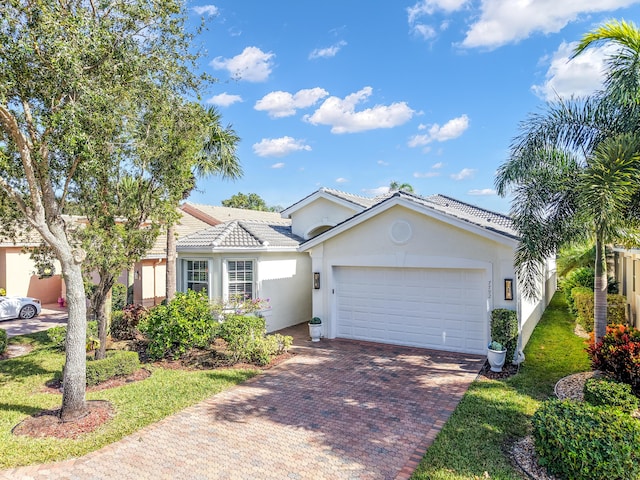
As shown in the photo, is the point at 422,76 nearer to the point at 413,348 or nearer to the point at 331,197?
the point at 331,197

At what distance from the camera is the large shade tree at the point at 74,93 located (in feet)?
22.8

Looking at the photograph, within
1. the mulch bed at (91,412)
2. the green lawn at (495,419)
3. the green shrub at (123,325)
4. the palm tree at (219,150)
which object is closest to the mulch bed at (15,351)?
the green shrub at (123,325)

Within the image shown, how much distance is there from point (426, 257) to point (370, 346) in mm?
3684

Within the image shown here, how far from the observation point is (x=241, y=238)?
1600 cm

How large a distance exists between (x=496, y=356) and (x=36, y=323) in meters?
20.2

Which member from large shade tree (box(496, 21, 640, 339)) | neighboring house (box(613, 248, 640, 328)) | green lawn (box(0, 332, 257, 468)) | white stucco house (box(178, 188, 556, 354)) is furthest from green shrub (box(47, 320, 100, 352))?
neighboring house (box(613, 248, 640, 328))

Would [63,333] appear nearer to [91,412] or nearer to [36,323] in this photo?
[91,412]

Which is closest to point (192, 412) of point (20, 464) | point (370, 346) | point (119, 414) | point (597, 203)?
point (119, 414)

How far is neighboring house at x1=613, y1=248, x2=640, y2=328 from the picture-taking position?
1295 cm

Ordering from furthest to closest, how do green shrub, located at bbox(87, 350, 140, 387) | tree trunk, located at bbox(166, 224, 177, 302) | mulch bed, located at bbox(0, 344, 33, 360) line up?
tree trunk, located at bbox(166, 224, 177, 302) < mulch bed, located at bbox(0, 344, 33, 360) < green shrub, located at bbox(87, 350, 140, 387)

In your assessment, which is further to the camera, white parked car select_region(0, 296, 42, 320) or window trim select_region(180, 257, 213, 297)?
white parked car select_region(0, 296, 42, 320)

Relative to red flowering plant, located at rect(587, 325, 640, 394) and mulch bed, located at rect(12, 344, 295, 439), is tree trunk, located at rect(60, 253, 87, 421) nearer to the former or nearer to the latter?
mulch bed, located at rect(12, 344, 295, 439)

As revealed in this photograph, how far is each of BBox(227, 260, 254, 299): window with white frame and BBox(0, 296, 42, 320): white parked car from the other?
12157 mm

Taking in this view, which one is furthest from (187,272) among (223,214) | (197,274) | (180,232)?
(223,214)
